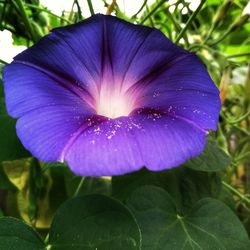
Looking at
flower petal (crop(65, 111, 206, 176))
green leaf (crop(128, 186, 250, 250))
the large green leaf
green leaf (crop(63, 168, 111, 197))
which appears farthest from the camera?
green leaf (crop(63, 168, 111, 197))

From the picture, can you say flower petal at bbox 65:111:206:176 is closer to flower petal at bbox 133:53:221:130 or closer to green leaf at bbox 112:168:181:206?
flower petal at bbox 133:53:221:130

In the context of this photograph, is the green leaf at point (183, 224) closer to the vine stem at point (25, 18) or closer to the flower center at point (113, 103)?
the flower center at point (113, 103)

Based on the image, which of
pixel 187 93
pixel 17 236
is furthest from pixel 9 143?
pixel 187 93

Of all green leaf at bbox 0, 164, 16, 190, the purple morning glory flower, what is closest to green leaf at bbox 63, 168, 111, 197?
green leaf at bbox 0, 164, 16, 190

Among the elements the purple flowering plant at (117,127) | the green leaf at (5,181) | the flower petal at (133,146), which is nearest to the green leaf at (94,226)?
the purple flowering plant at (117,127)

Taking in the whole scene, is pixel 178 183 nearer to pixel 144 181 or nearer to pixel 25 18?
pixel 144 181

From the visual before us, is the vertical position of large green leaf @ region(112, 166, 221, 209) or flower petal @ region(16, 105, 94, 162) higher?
flower petal @ region(16, 105, 94, 162)

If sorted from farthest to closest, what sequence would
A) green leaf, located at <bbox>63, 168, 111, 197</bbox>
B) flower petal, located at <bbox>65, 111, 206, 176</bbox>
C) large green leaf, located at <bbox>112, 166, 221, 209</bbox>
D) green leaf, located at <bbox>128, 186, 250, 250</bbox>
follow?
1. green leaf, located at <bbox>63, 168, 111, 197</bbox>
2. large green leaf, located at <bbox>112, 166, 221, 209</bbox>
3. green leaf, located at <bbox>128, 186, 250, 250</bbox>
4. flower petal, located at <bbox>65, 111, 206, 176</bbox>
